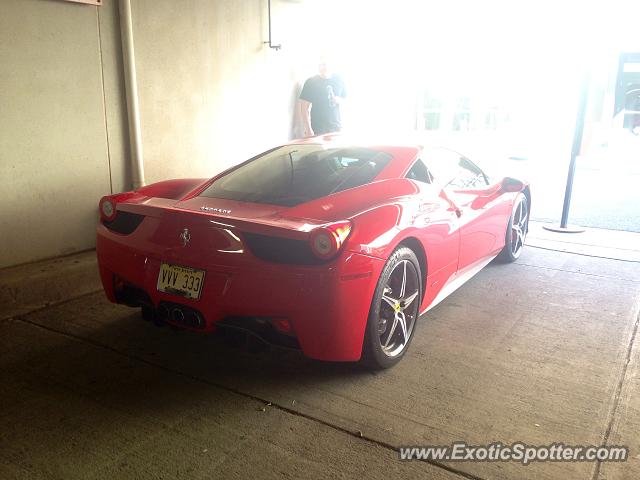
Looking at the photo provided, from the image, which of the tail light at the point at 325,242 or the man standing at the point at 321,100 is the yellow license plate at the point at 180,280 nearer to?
the tail light at the point at 325,242

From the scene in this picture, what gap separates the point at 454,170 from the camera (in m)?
3.86

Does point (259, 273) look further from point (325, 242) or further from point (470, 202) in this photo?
point (470, 202)

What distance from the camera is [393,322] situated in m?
2.95

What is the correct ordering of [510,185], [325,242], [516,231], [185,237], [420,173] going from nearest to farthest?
1. [325,242]
2. [185,237]
3. [420,173]
4. [510,185]
5. [516,231]

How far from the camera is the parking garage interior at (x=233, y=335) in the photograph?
2.30 metres

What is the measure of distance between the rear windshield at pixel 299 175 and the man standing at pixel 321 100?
357cm

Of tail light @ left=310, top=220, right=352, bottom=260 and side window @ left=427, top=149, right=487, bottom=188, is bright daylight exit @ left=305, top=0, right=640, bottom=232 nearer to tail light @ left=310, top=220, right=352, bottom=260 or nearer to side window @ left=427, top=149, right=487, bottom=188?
side window @ left=427, top=149, right=487, bottom=188

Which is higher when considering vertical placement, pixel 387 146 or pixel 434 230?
pixel 387 146

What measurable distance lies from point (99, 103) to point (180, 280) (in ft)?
8.75

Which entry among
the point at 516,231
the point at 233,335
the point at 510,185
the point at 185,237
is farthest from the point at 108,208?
the point at 516,231

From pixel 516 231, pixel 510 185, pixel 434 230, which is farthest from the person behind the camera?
pixel 516 231

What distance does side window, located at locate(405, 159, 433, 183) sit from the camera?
3.33 meters

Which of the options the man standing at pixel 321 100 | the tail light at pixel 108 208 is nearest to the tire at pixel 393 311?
the tail light at pixel 108 208

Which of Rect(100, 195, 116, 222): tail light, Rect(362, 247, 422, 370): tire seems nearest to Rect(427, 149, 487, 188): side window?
Rect(362, 247, 422, 370): tire
